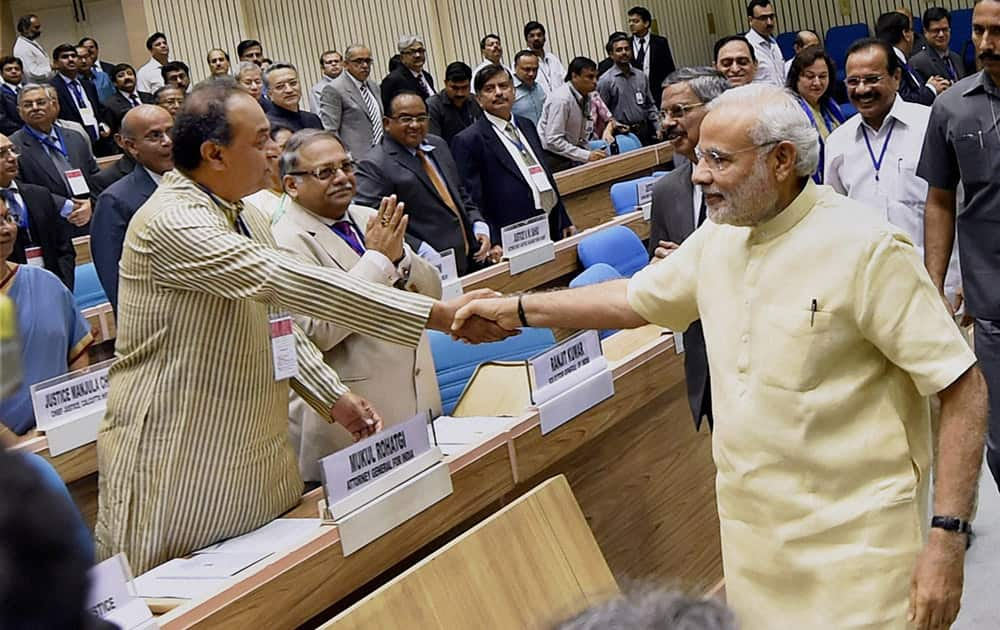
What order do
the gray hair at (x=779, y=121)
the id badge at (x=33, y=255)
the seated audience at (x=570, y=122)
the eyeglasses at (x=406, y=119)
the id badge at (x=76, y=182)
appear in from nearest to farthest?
the gray hair at (x=779, y=121) < the eyeglasses at (x=406, y=119) < the id badge at (x=33, y=255) < the id badge at (x=76, y=182) < the seated audience at (x=570, y=122)

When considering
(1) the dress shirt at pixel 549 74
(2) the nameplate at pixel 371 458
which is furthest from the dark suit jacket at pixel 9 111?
(2) the nameplate at pixel 371 458

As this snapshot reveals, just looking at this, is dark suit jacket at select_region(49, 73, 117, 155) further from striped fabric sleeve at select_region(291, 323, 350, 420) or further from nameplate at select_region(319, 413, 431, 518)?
nameplate at select_region(319, 413, 431, 518)

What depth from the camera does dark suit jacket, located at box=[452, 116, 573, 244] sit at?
6.12 m

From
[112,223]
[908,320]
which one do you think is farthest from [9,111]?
[908,320]

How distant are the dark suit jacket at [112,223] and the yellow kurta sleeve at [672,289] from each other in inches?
97.0

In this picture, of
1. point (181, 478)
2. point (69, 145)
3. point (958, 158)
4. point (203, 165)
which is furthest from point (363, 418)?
point (69, 145)

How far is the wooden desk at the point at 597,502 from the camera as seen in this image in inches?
84.5

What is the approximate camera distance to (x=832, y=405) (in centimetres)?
207

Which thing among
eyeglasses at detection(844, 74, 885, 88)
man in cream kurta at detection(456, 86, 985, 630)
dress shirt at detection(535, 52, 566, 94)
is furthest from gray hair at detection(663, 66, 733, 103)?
dress shirt at detection(535, 52, 566, 94)

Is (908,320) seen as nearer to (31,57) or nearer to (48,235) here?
(48,235)

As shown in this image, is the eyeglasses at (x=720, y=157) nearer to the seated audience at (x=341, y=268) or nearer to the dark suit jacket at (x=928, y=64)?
the seated audience at (x=341, y=268)

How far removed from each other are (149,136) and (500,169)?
2.13 m

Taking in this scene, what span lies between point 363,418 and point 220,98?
2.53ft

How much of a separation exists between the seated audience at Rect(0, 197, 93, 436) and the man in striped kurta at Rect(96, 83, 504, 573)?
0.89m
